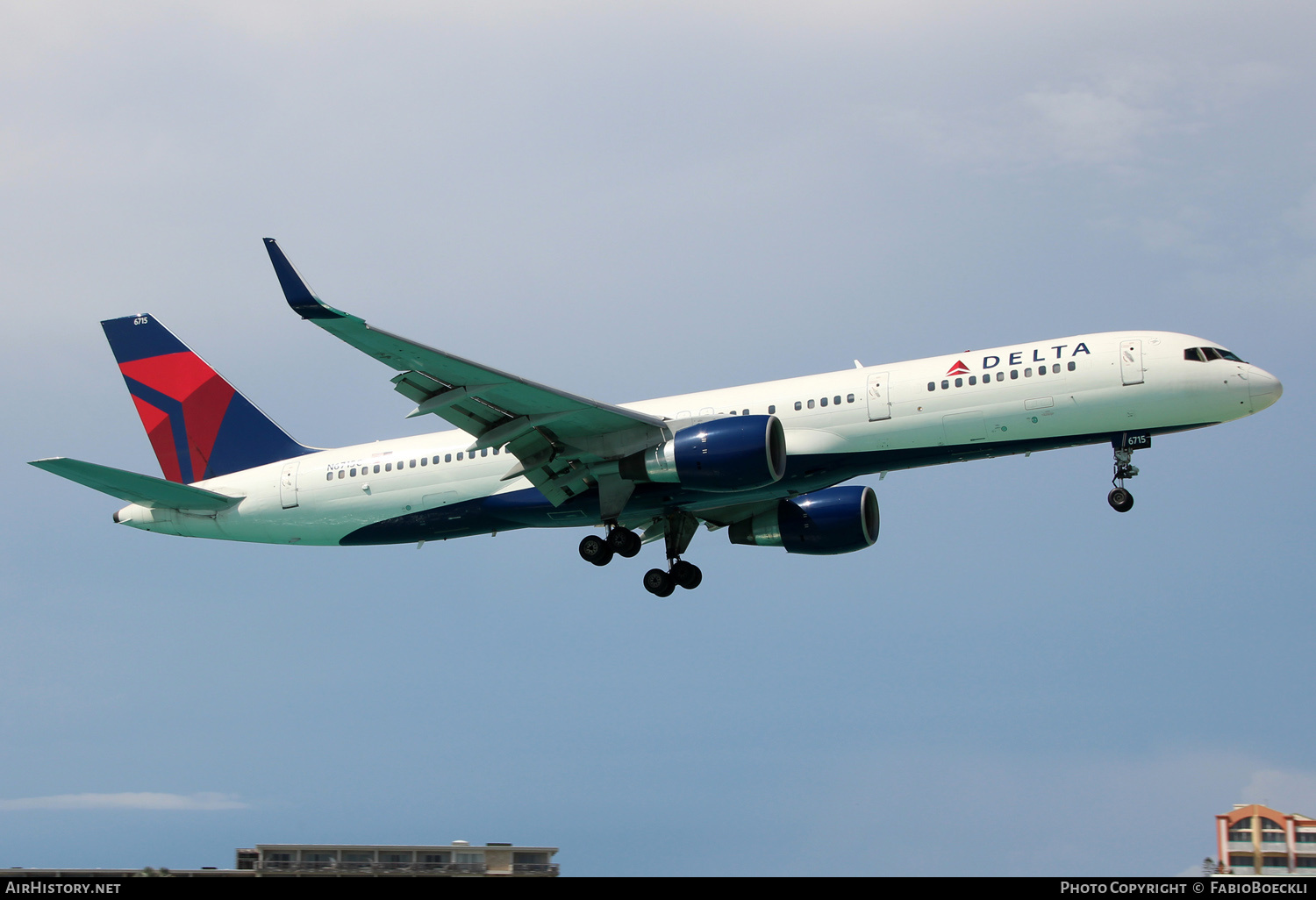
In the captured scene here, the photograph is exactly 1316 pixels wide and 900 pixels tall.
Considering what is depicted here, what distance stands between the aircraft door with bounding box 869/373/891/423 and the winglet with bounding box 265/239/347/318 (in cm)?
1181

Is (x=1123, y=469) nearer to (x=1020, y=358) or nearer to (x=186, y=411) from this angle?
(x=1020, y=358)

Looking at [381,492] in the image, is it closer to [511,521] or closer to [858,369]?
[511,521]

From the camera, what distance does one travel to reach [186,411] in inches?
1439

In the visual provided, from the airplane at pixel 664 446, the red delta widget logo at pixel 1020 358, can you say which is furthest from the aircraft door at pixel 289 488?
the red delta widget logo at pixel 1020 358

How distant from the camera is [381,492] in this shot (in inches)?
1291

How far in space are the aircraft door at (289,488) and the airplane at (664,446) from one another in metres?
0.05

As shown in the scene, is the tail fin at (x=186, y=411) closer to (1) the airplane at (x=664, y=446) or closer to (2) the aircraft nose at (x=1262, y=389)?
(1) the airplane at (x=664, y=446)

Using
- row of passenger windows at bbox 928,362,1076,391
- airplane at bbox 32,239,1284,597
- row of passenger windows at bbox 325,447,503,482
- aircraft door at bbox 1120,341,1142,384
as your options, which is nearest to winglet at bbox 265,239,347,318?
airplane at bbox 32,239,1284,597

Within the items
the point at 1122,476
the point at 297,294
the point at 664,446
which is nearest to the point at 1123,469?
the point at 1122,476

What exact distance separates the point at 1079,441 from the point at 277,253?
57.4 feet

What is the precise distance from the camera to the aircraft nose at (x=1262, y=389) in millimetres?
27312
